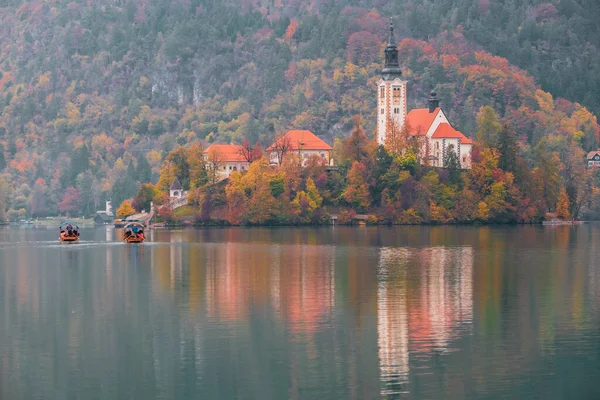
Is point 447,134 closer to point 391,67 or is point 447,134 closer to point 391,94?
point 391,94

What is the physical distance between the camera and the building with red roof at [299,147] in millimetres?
183875

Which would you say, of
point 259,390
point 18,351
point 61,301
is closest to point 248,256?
point 61,301

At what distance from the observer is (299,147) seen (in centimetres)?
18675

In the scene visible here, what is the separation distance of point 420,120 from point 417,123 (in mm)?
687

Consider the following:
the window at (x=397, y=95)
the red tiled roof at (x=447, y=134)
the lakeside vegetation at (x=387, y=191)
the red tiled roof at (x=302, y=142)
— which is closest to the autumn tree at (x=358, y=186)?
the lakeside vegetation at (x=387, y=191)

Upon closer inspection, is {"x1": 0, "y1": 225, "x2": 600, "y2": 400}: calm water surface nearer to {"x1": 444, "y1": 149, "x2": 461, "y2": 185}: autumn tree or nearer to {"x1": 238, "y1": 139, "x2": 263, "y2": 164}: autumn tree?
{"x1": 444, "y1": 149, "x2": 461, "y2": 185}: autumn tree

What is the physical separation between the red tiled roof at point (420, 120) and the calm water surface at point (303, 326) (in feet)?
262

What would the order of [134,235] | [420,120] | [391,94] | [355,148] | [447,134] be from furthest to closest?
1. [420,120]
2. [391,94]
3. [447,134]
4. [355,148]
5. [134,235]

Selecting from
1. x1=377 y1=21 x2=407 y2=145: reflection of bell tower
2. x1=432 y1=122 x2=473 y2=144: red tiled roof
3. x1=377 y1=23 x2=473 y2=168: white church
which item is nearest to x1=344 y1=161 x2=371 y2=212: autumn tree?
x1=377 y1=23 x2=473 y2=168: white church

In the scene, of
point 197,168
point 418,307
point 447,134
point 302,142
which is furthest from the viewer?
point 302,142

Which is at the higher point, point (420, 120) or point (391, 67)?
point (391, 67)

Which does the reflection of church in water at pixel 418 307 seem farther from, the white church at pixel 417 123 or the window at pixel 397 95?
the window at pixel 397 95

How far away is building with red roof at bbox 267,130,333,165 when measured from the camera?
603 feet

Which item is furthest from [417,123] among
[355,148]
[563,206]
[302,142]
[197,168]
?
[197,168]
